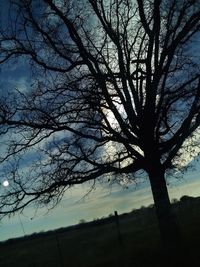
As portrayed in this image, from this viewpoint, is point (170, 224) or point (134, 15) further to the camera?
point (134, 15)

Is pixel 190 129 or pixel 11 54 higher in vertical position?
pixel 11 54

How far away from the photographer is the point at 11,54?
19047 millimetres

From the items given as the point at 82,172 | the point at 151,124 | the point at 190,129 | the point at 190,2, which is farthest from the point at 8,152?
the point at 190,2

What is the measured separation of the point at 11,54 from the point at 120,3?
13.8 ft

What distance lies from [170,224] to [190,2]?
7.42 metres

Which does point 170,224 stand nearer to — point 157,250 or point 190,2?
point 157,250

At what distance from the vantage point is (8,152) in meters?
18.7

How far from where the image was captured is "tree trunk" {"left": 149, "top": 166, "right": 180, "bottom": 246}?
56.5 feet

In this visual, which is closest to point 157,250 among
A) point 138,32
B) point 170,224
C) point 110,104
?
point 170,224

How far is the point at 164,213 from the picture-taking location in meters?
17.3

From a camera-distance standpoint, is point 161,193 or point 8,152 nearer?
point 161,193

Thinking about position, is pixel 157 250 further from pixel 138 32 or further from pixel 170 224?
pixel 138 32

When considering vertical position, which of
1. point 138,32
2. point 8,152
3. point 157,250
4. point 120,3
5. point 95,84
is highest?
point 120,3

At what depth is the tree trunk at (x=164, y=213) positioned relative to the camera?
56.5 feet
